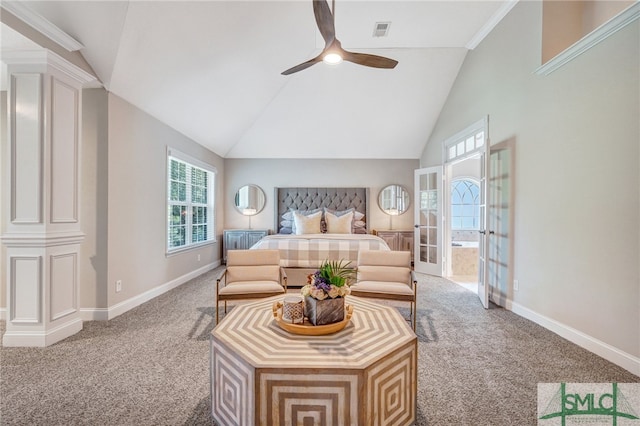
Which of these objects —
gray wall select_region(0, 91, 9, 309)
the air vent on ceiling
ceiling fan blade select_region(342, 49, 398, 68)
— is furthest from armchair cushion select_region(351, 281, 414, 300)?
gray wall select_region(0, 91, 9, 309)

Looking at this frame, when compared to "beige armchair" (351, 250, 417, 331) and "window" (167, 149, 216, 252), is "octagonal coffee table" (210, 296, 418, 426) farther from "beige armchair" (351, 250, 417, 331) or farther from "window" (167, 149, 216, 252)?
"window" (167, 149, 216, 252)

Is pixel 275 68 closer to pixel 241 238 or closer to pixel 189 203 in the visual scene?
pixel 189 203

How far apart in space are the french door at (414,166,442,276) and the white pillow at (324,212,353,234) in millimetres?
1355

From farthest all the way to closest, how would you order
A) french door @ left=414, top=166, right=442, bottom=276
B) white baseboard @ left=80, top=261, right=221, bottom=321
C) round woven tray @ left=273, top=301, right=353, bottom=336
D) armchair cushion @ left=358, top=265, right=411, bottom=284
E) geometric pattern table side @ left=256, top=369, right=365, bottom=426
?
french door @ left=414, top=166, right=442, bottom=276 < armchair cushion @ left=358, top=265, right=411, bottom=284 < white baseboard @ left=80, top=261, right=221, bottom=321 < round woven tray @ left=273, top=301, right=353, bottom=336 < geometric pattern table side @ left=256, top=369, right=365, bottom=426

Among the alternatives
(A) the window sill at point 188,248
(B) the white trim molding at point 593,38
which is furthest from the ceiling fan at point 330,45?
(A) the window sill at point 188,248

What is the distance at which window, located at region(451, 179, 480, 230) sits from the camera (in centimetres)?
779

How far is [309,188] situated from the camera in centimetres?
718

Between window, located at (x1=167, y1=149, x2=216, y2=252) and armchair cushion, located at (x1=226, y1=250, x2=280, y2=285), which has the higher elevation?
window, located at (x1=167, y1=149, x2=216, y2=252)

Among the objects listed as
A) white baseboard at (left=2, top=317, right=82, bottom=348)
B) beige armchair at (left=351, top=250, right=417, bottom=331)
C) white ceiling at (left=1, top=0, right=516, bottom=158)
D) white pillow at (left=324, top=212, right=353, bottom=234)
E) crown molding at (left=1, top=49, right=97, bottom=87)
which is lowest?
white baseboard at (left=2, top=317, right=82, bottom=348)

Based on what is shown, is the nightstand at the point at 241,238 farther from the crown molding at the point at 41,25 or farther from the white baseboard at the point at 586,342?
the white baseboard at the point at 586,342

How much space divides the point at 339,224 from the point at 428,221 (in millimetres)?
1739

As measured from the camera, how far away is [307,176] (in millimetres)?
7246

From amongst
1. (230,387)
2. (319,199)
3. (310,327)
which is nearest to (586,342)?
(310,327)

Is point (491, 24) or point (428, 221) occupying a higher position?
point (491, 24)
